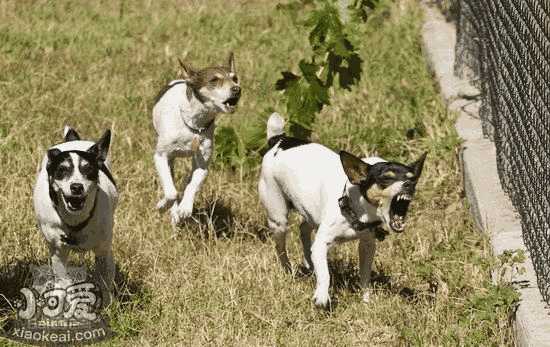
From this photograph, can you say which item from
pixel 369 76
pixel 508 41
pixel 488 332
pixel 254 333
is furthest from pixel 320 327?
pixel 369 76

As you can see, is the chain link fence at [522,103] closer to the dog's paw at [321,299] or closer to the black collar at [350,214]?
the black collar at [350,214]

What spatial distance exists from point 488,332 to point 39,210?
8.79 feet

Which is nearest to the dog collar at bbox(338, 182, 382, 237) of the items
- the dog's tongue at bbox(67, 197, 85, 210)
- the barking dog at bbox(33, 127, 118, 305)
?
the barking dog at bbox(33, 127, 118, 305)

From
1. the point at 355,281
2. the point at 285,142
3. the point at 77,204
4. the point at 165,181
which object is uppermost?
the point at 77,204

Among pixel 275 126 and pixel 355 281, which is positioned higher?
pixel 275 126

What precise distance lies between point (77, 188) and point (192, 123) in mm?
2350

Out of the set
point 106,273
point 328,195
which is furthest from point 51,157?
point 328,195

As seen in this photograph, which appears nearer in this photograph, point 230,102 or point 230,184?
point 230,102

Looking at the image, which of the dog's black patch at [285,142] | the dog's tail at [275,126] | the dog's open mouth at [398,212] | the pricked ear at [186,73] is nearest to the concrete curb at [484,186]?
the dog's open mouth at [398,212]

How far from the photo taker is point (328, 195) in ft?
22.8

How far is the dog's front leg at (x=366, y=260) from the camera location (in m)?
7.14

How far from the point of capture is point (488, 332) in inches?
266

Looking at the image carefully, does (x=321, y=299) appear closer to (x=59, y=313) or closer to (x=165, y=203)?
(x=59, y=313)

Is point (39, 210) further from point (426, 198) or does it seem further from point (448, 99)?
point (448, 99)
